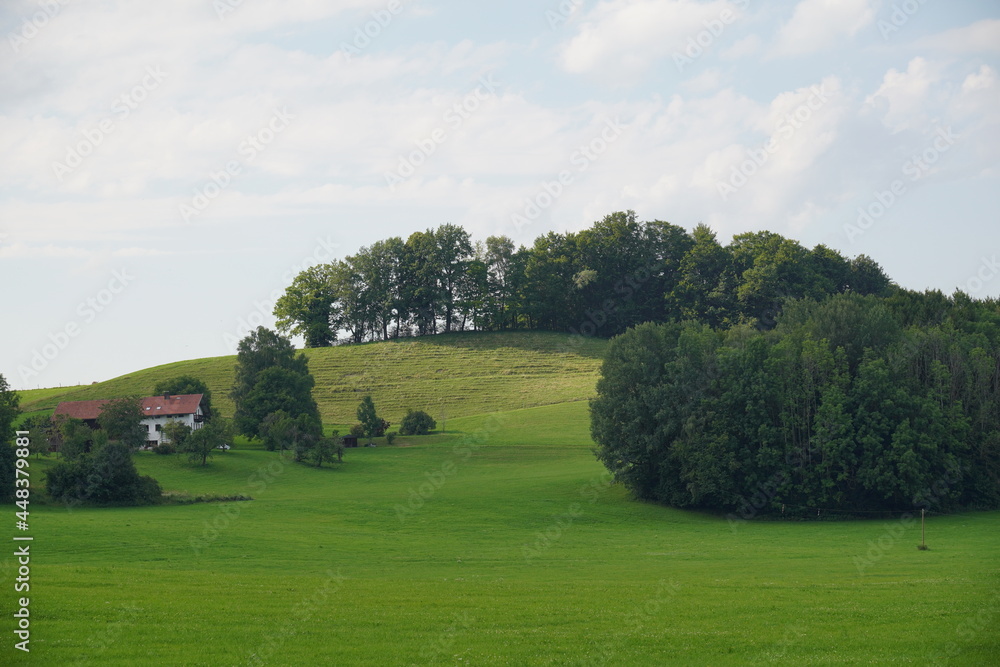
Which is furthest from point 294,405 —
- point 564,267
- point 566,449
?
point 564,267

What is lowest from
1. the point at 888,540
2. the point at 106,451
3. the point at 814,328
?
the point at 888,540

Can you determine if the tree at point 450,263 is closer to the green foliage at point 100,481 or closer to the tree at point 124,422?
the tree at point 124,422

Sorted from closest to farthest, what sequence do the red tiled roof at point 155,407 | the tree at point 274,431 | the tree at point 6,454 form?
the tree at point 6,454
the tree at point 274,431
the red tiled roof at point 155,407

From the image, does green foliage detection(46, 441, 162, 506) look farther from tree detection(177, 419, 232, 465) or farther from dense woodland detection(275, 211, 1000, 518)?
dense woodland detection(275, 211, 1000, 518)

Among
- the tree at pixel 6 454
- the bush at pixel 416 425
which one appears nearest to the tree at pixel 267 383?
the bush at pixel 416 425

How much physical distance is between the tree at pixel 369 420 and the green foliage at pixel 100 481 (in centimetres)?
3431

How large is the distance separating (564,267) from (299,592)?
127m

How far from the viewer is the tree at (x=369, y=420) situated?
88438 millimetres

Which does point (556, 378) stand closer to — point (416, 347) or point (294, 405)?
point (416, 347)

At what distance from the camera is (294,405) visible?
288ft

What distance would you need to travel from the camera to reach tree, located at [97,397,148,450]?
7438 centimetres

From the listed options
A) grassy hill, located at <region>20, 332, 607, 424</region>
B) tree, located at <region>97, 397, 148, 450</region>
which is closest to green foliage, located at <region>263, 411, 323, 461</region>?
tree, located at <region>97, 397, 148, 450</region>

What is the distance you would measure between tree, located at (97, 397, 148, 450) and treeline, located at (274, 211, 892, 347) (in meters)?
66.3

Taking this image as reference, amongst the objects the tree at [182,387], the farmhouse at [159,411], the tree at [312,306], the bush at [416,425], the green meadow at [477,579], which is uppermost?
the tree at [312,306]
